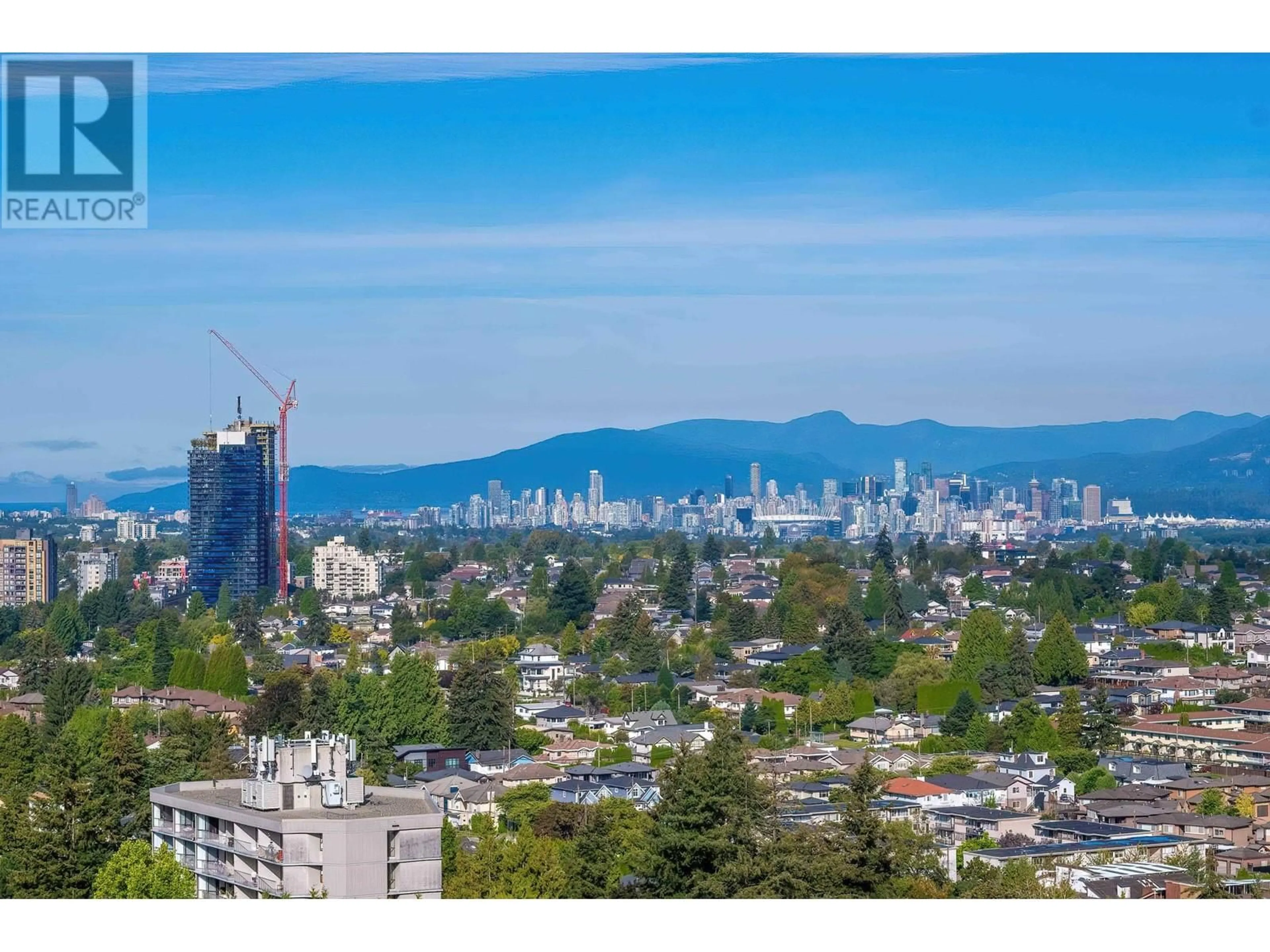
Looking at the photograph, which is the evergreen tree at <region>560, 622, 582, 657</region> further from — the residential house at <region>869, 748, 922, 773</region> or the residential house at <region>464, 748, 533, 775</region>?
the residential house at <region>869, 748, 922, 773</region>

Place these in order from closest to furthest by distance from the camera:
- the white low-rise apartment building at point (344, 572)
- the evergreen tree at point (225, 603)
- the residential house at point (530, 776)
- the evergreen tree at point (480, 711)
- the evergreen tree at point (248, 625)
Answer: the residential house at point (530, 776)
the evergreen tree at point (480, 711)
the evergreen tree at point (248, 625)
the evergreen tree at point (225, 603)
the white low-rise apartment building at point (344, 572)

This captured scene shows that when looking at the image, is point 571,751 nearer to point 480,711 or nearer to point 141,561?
point 480,711

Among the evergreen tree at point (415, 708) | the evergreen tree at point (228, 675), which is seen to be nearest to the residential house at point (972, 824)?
the evergreen tree at point (415, 708)

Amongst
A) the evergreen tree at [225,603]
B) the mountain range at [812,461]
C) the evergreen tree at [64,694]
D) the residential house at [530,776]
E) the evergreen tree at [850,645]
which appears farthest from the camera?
the mountain range at [812,461]

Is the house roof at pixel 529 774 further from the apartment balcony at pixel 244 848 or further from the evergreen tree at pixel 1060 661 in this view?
the evergreen tree at pixel 1060 661

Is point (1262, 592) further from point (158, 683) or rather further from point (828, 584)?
point (158, 683)

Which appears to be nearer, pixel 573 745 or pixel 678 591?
pixel 573 745

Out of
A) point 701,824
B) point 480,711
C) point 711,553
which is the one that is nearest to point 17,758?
point 480,711
